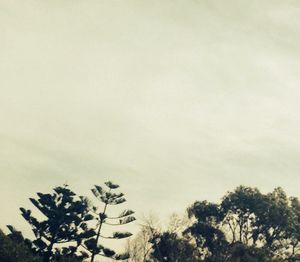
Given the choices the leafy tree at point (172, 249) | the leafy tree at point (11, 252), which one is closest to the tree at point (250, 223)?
the leafy tree at point (172, 249)

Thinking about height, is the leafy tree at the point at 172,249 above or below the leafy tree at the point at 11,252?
above

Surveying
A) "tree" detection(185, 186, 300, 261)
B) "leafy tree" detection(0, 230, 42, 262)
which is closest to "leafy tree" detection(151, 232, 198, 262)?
"tree" detection(185, 186, 300, 261)

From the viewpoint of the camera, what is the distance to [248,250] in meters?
32.4

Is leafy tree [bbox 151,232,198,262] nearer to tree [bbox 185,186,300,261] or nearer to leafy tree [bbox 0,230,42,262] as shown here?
tree [bbox 185,186,300,261]

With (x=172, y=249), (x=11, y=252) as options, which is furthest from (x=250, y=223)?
(x=11, y=252)

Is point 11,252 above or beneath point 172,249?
beneath

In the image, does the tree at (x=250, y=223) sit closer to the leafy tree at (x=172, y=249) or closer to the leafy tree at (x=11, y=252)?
the leafy tree at (x=172, y=249)

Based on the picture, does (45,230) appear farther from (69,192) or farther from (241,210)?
(241,210)

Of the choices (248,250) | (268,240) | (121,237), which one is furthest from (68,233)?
(268,240)

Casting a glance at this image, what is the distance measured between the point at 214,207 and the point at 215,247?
400 centimetres

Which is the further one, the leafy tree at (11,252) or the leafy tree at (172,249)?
the leafy tree at (172,249)

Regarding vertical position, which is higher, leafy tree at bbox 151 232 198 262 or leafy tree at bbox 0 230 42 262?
leafy tree at bbox 151 232 198 262

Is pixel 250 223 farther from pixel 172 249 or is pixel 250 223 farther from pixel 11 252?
pixel 11 252

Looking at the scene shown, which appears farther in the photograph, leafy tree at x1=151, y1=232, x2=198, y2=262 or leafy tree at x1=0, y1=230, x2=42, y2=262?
leafy tree at x1=151, y1=232, x2=198, y2=262
